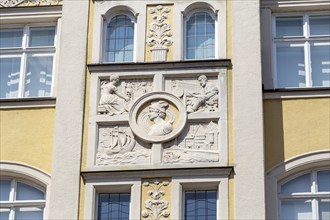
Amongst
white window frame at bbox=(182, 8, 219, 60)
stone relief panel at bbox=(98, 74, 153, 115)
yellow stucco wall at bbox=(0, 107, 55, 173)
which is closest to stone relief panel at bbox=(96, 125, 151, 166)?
stone relief panel at bbox=(98, 74, 153, 115)

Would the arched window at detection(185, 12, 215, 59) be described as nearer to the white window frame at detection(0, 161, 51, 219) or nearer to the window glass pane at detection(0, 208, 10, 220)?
the white window frame at detection(0, 161, 51, 219)

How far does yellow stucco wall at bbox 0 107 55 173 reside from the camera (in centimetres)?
2245

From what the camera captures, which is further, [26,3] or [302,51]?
[26,3]

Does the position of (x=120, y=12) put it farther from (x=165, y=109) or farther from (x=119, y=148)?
(x=119, y=148)

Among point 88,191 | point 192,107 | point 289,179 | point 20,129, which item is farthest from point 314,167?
point 20,129

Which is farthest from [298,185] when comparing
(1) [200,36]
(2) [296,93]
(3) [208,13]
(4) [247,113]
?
(3) [208,13]

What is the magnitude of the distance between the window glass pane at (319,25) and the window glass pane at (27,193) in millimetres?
6370

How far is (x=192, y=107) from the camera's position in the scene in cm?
2233

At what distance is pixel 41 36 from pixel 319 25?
5750mm

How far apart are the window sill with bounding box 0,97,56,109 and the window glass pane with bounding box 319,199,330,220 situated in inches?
221

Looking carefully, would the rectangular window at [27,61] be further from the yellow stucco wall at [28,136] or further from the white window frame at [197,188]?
the white window frame at [197,188]

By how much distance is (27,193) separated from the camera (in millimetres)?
22531

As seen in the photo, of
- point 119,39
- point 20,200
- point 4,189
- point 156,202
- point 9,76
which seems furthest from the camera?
point 9,76

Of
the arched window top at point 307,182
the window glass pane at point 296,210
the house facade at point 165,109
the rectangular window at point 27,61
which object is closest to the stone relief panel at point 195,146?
the house facade at point 165,109
